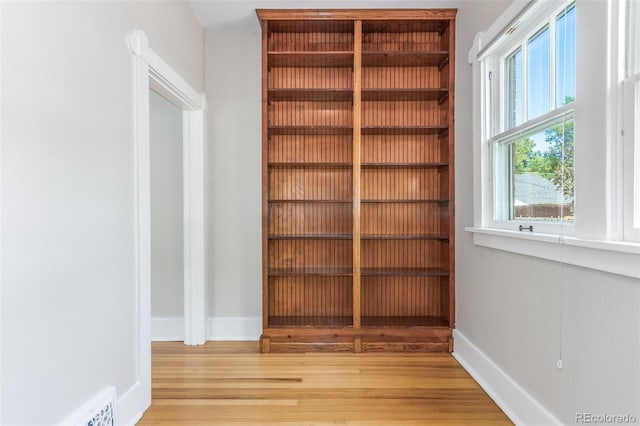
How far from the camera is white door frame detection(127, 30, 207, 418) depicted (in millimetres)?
1822

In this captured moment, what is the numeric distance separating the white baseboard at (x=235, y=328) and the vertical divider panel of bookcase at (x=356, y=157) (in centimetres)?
88

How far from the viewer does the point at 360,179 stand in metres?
2.81

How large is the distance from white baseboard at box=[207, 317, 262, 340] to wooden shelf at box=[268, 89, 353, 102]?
187 cm

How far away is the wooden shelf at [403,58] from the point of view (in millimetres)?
2670

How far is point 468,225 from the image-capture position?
246cm

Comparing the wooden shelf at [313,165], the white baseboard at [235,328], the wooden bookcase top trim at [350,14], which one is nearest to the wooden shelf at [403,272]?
the wooden shelf at [313,165]

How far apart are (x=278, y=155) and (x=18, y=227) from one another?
6.69 ft

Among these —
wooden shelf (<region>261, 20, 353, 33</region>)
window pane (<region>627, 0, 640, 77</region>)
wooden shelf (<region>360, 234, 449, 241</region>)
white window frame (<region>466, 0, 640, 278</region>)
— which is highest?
wooden shelf (<region>261, 20, 353, 33</region>)

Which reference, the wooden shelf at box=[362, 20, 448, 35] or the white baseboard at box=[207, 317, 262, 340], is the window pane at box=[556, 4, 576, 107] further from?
the white baseboard at box=[207, 317, 262, 340]

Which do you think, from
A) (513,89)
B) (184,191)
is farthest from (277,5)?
(513,89)

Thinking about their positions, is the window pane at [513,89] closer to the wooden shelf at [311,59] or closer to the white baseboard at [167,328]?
the wooden shelf at [311,59]

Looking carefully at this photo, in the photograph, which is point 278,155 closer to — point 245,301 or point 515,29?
point 245,301

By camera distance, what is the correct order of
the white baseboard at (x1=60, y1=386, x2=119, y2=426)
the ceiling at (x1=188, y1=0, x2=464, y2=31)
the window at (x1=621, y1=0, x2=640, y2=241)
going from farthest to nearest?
the ceiling at (x1=188, y1=0, x2=464, y2=31)
the white baseboard at (x1=60, y1=386, x2=119, y2=426)
the window at (x1=621, y1=0, x2=640, y2=241)

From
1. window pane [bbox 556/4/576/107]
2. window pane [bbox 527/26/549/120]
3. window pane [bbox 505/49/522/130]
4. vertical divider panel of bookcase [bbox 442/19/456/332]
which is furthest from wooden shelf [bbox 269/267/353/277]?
window pane [bbox 556/4/576/107]
